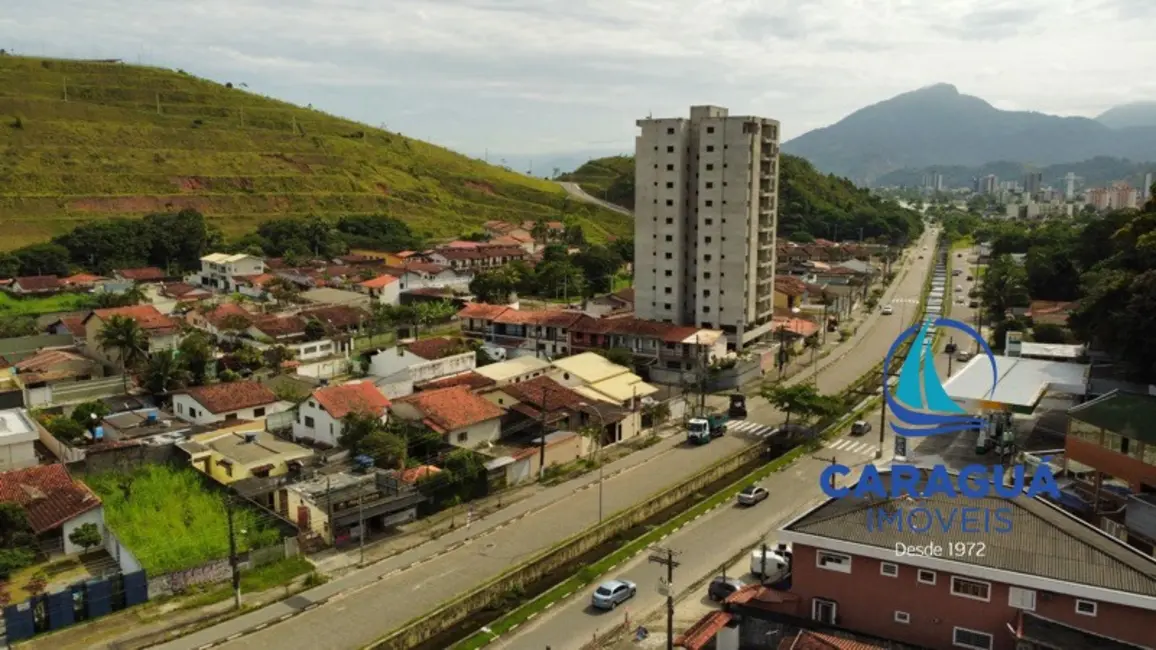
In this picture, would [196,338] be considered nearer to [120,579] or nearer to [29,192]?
[120,579]

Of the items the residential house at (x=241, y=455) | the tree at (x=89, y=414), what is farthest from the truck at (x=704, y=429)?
the tree at (x=89, y=414)

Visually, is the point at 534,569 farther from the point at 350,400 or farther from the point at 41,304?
the point at 41,304

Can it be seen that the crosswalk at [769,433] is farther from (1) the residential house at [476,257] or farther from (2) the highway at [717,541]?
(1) the residential house at [476,257]

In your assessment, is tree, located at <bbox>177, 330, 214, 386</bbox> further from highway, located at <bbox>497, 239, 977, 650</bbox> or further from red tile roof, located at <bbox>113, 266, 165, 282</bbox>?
red tile roof, located at <bbox>113, 266, 165, 282</bbox>

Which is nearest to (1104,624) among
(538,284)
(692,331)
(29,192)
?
(692,331)

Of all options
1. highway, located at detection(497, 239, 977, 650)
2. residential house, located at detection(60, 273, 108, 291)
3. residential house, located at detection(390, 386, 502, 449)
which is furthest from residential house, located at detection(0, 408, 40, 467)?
residential house, located at detection(60, 273, 108, 291)

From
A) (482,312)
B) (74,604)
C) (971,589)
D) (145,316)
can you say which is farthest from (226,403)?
(971,589)

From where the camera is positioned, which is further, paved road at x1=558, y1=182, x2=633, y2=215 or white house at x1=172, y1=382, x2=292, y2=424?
paved road at x1=558, y1=182, x2=633, y2=215
